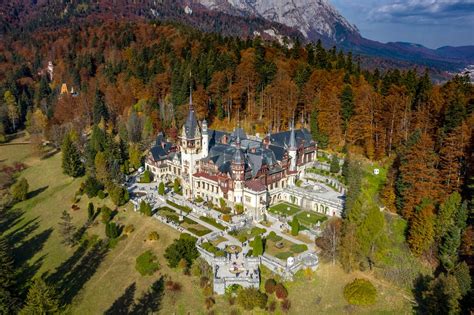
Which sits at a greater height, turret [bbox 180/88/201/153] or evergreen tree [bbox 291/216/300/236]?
turret [bbox 180/88/201/153]

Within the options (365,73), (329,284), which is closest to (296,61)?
(365,73)

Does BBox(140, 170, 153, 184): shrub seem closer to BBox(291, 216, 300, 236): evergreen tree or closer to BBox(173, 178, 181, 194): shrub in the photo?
BBox(173, 178, 181, 194): shrub

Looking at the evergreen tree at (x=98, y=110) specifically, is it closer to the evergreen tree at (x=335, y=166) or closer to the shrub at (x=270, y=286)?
the evergreen tree at (x=335, y=166)

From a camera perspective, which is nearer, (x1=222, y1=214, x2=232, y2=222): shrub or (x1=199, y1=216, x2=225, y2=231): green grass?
(x1=199, y1=216, x2=225, y2=231): green grass

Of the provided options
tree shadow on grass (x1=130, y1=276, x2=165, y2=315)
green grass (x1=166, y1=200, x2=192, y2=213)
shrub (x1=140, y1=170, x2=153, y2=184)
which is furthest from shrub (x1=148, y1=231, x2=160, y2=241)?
shrub (x1=140, y1=170, x2=153, y2=184)

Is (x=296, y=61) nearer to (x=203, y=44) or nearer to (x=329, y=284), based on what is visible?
(x=203, y=44)

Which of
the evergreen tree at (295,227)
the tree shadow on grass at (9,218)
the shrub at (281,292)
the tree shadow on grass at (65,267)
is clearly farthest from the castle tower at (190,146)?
the tree shadow on grass at (9,218)

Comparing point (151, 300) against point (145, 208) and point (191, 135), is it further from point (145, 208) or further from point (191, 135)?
point (191, 135)
